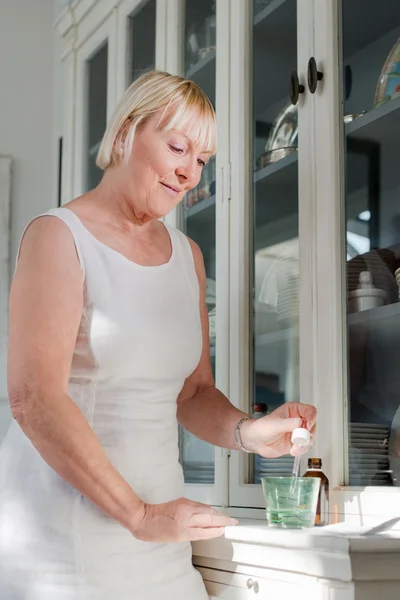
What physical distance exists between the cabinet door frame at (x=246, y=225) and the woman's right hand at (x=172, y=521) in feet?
1.25

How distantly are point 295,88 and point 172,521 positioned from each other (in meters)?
0.87

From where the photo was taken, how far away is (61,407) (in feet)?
4.02

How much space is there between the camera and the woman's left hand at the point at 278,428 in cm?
137

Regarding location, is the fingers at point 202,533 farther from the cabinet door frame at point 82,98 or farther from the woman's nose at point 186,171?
the cabinet door frame at point 82,98

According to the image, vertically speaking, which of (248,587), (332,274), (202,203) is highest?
(202,203)

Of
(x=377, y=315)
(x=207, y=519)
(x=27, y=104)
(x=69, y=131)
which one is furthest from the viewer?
(x=27, y=104)

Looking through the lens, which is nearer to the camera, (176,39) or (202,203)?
(202,203)

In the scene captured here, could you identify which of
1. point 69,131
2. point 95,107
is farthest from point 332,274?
point 69,131

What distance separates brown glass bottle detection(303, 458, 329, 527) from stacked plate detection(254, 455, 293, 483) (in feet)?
0.62

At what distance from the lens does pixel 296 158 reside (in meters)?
1.65

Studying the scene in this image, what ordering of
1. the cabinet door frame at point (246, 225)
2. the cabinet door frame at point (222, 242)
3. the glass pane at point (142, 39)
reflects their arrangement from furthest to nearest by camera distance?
the glass pane at point (142, 39), the cabinet door frame at point (222, 242), the cabinet door frame at point (246, 225)

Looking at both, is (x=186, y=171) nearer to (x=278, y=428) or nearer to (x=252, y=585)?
(x=278, y=428)

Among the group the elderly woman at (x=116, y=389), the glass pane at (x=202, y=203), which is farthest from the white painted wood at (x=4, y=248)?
the elderly woman at (x=116, y=389)

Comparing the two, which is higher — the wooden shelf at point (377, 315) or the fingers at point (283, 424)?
the wooden shelf at point (377, 315)
